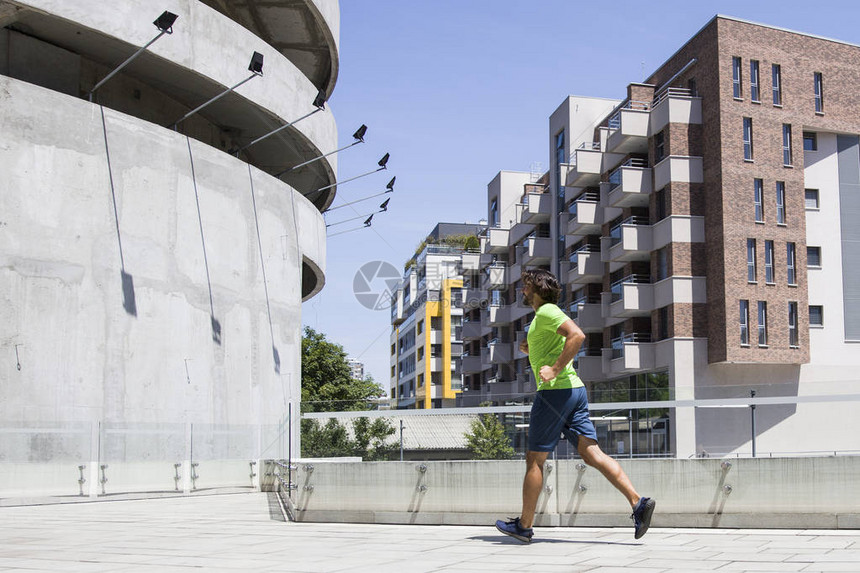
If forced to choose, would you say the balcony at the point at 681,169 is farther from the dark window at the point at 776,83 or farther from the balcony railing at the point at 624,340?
the balcony railing at the point at 624,340

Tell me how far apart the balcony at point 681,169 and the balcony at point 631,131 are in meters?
2.32

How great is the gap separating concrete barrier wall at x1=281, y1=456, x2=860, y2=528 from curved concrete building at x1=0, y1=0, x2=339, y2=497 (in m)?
5.05

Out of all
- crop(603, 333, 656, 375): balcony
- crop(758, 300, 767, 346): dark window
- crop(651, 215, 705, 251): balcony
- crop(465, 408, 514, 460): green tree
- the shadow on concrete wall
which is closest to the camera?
crop(465, 408, 514, 460): green tree

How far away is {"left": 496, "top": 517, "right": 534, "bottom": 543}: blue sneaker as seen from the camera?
678 cm

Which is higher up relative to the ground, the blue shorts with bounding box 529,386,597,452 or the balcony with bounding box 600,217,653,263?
the balcony with bounding box 600,217,653,263

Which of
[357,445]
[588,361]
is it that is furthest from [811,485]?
[588,361]

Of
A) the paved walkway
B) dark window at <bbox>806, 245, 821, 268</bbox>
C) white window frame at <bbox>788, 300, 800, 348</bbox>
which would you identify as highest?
dark window at <bbox>806, 245, 821, 268</bbox>

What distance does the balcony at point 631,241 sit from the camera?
42.9 m

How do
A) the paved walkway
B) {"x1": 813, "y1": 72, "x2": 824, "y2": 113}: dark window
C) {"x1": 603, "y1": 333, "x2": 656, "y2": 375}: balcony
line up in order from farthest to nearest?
{"x1": 813, "y1": 72, "x2": 824, "y2": 113}: dark window
{"x1": 603, "y1": 333, "x2": 656, "y2": 375}: balcony
the paved walkway

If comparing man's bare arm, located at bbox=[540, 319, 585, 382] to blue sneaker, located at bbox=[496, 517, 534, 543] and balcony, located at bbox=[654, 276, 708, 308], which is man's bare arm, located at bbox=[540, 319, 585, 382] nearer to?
blue sneaker, located at bbox=[496, 517, 534, 543]

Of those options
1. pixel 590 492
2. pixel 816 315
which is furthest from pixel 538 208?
pixel 590 492

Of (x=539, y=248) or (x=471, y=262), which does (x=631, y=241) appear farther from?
(x=471, y=262)

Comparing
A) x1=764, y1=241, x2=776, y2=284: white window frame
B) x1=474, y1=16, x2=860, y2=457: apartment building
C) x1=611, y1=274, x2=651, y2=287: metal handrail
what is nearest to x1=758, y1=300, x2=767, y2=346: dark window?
x1=474, y1=16, x2=860, y2=457: apartment building

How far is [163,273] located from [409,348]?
77749 millimetres
